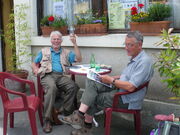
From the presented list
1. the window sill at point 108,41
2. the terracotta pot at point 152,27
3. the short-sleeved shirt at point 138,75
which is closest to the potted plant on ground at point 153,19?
the terracotta pot at point 152,27

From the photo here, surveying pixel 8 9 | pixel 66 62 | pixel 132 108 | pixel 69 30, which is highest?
pixel 8 9

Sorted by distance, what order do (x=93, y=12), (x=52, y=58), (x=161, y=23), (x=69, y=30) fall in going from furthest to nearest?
(x=69, y=30), (x=93, y=12), (x=52, y=58), (x=161, y=23)

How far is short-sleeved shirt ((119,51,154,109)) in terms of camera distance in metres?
3.19

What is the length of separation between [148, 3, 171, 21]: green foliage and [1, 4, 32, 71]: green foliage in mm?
2875

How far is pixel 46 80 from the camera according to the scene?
13.6ft

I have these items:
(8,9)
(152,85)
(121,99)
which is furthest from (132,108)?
(8,9)

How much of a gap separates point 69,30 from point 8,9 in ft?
9.49

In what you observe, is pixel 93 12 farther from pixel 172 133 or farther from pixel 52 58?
pixel 172 133

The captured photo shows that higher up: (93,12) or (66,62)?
(93,12)

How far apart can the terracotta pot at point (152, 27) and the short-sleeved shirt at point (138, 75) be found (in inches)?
29.2

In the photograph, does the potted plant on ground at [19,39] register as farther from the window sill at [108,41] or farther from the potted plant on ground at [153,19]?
the potted plant on ground at [153,19]

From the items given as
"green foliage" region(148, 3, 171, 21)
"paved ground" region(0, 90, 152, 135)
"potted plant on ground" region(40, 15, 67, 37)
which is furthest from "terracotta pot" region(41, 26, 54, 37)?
"green foliage" region(148, 3, 171, 21)

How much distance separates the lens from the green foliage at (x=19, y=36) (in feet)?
19.3

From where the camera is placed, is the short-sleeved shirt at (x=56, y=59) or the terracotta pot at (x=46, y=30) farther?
the terracotta pot at (x=46, y=30)
